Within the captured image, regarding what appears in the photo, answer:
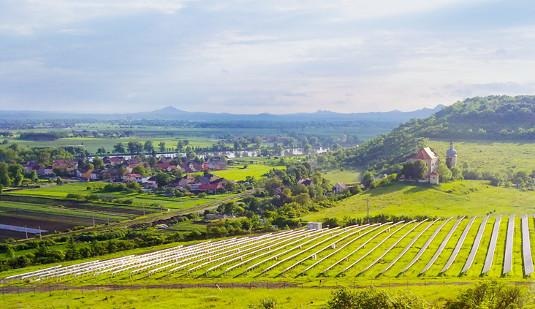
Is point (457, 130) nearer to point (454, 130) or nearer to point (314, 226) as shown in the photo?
point (454, 130)

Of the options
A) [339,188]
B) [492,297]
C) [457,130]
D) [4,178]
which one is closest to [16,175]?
[4,178]

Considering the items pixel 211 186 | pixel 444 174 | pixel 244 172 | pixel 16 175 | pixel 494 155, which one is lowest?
pixel 244 172

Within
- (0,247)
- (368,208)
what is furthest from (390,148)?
(0,247)

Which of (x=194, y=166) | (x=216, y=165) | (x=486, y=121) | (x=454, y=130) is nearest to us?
(x=194, y=166)

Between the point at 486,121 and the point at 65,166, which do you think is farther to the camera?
the point at 486,121

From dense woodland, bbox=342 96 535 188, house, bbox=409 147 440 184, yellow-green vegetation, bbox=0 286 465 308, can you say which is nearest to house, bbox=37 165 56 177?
dense woodland, bbox=342 96 535 188

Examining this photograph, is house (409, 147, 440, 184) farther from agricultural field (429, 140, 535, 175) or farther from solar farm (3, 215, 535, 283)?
solar farm (3, 215, 535, 283)

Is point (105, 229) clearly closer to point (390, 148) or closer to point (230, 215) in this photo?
point (230, 215)
